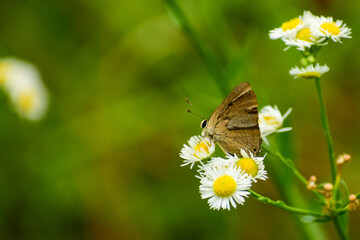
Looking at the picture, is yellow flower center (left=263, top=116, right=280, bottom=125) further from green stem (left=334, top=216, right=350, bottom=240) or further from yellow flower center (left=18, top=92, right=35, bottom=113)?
yellow flower center (left=18, top=92, right=35, bottom=113)

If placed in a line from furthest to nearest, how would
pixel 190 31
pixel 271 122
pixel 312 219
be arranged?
pixel 190 31 < pixel 271 122 < pixel 312 219

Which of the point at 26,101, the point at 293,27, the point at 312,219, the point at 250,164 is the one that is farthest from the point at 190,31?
the point at 26,101

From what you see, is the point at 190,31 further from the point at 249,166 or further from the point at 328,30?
the point at 249,166

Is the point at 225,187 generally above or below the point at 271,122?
below

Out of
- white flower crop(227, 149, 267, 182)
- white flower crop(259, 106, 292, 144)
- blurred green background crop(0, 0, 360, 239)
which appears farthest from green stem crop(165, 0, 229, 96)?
white flower crop(227, 149, 267, 182)

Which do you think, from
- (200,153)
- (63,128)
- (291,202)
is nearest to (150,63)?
(63,128)

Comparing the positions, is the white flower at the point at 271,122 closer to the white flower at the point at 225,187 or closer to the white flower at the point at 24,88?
the white flower at the point at 225,187
